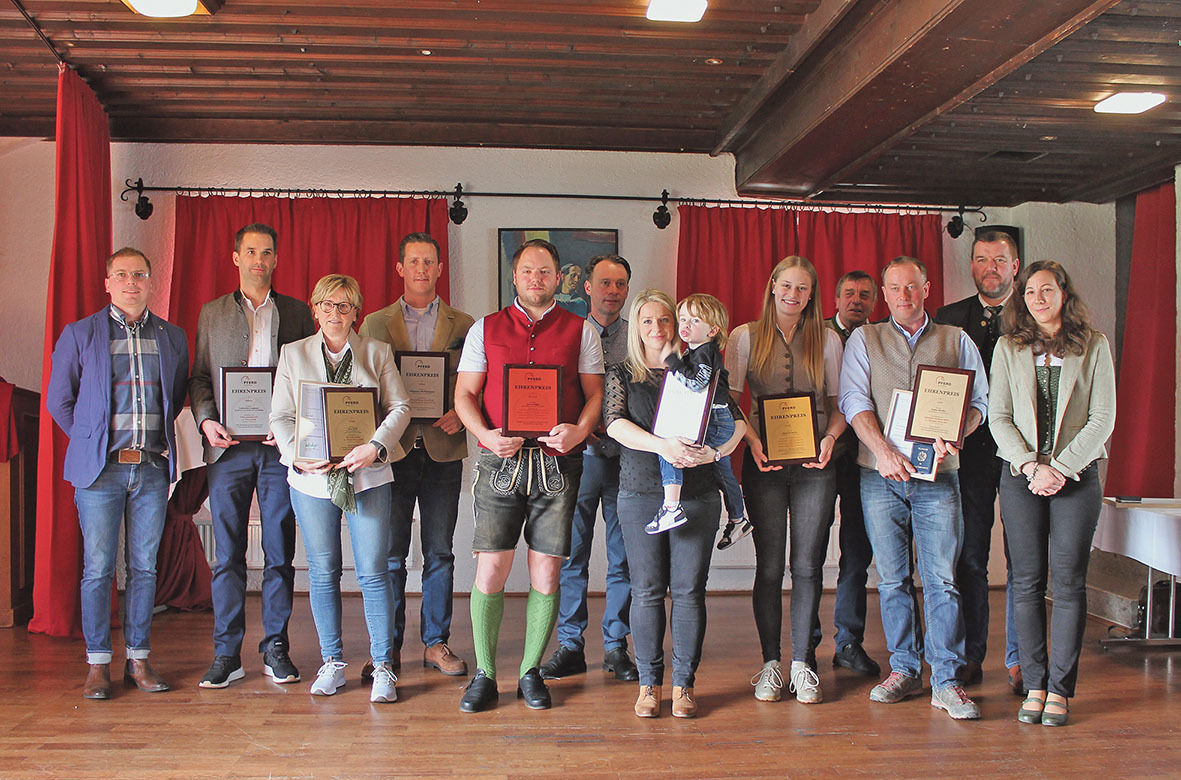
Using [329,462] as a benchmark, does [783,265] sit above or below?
above

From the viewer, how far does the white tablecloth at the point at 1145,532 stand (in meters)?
3.79

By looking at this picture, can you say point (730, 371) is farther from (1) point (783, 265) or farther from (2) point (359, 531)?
(2) point (359, 531)

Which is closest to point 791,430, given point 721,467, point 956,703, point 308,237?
point 721,467

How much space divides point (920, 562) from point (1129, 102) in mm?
2441

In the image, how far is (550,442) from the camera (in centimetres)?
311

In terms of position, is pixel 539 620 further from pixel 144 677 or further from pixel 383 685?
pixel 144 677

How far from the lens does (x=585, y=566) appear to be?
3832 millimetres

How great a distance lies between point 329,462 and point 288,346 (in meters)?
0.47

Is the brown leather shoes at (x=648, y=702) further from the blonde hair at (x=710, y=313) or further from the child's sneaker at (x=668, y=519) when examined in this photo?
the blonde hair at (x=710, y=313)

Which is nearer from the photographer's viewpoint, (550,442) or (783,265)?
(550,442)

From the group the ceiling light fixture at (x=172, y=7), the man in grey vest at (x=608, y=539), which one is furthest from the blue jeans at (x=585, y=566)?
the ceiling light fixture at (x=172, y=7)

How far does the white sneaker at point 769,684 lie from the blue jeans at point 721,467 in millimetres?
630

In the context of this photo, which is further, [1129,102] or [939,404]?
[1129,102]

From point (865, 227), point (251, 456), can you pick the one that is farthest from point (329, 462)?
point (865, 227)
